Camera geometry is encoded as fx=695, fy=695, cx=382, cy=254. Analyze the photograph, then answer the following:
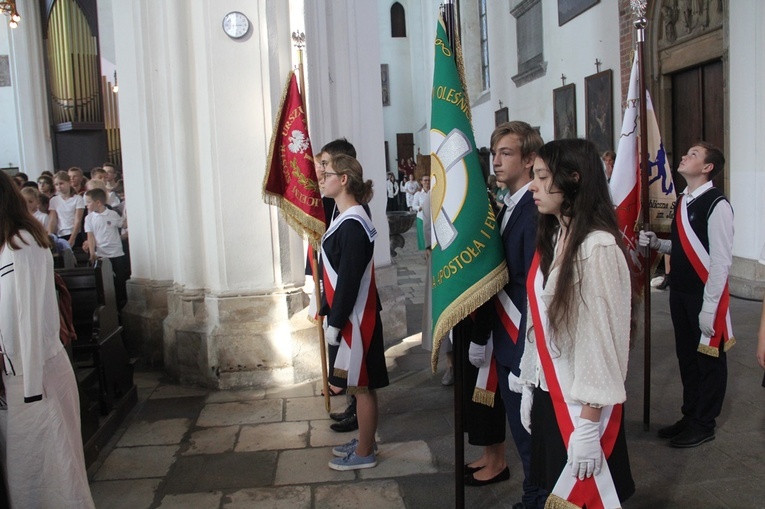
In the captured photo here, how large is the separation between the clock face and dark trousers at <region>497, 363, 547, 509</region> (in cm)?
349

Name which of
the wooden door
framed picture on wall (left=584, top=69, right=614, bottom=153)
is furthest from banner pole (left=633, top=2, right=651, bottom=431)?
framed picture on wall (left=584, top=69, right=614, bottom=153)

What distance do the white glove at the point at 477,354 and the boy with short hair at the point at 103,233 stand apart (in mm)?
5014

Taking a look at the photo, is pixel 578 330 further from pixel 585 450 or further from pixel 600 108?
pixel 600 108

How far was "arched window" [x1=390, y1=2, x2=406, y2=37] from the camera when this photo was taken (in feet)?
94.5

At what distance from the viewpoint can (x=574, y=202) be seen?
2.21 meters

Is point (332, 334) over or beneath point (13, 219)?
beneath

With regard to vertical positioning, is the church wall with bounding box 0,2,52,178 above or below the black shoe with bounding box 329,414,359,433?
above

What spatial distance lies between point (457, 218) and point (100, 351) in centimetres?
306

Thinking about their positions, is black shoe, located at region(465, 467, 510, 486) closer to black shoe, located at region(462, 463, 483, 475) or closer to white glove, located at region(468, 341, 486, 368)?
black shoe, located at region(462, 463, 483, 475)

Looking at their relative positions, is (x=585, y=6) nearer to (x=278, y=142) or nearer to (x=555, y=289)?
(x=278, y=142)

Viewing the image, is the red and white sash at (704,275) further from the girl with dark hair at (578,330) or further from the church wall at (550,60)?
the church wall at (550,60)

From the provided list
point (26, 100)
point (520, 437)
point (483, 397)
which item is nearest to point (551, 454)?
point (520, 437)

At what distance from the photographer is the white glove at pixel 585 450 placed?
212 cm

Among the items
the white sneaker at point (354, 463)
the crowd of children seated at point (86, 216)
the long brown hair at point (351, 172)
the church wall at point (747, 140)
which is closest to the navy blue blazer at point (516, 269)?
the long brown hair at point (351, 172)
